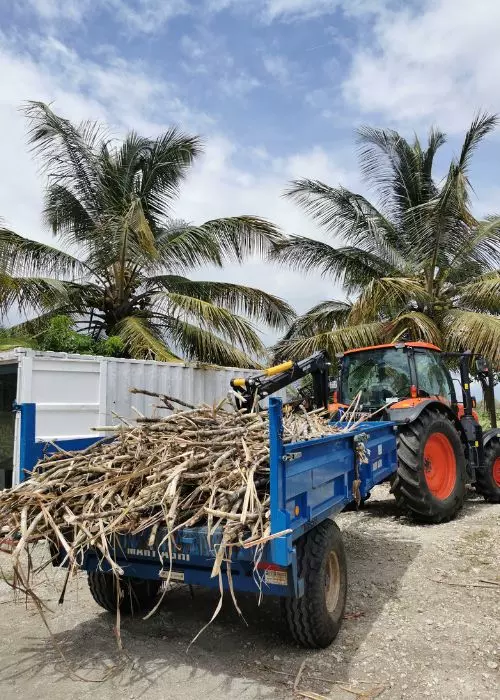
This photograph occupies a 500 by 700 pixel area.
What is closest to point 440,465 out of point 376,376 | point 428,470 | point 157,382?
point 428,470

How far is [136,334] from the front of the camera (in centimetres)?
1171

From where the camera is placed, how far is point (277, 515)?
3.22 metres

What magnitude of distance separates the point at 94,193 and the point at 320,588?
11865mm

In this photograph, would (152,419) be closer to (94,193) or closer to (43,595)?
(43,595)

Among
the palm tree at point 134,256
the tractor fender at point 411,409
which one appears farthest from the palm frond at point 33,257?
the tractor fender at point 411,409

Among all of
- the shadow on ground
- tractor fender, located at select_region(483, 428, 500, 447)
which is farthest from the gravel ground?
tractor fender, located at select_region(483, 428, 500, 447)

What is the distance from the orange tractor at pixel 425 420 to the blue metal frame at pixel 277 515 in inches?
85.2

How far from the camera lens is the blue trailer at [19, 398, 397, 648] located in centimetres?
332

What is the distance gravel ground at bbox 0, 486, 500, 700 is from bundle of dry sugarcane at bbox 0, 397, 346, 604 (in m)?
0.62

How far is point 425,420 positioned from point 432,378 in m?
1.23

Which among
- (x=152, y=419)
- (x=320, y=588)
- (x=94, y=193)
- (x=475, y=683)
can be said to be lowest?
(x=475, y=683)

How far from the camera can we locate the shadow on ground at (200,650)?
11.6ft

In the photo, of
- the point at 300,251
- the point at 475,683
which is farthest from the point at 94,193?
the point at 475,683

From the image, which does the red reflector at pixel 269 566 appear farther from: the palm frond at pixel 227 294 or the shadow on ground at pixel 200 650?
the palm frond at pixel 227 294
